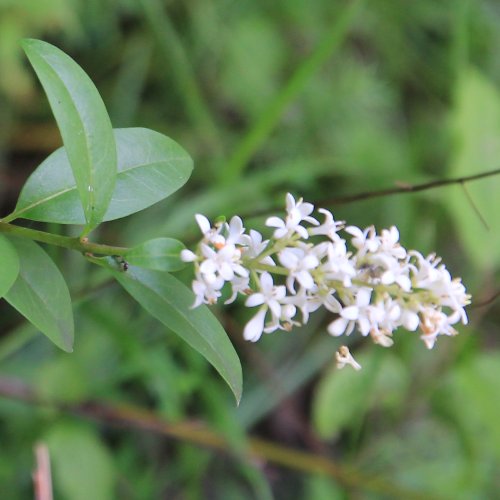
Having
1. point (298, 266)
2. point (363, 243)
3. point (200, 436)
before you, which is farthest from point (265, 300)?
point (200, 436)

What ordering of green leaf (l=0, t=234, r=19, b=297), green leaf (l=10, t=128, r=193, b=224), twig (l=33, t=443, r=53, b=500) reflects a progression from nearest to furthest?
green leaf (l=0, t=234, r=19, b=297) → green leaf (l=10, t=128, r=193, b=224) → twig (l=33, t=443, r=53, b=500)

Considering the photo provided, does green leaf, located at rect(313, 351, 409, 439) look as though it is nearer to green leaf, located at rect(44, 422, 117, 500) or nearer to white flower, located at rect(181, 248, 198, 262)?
green leaf, located at rect(44, 422, 117, 500)

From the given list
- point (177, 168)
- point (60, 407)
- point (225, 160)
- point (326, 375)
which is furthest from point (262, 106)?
point (177, 168)

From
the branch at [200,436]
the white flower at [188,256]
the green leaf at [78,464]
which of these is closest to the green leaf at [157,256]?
the white flower at [188,256]

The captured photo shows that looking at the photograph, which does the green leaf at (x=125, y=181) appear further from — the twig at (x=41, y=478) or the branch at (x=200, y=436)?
the branch at (x=200, y=436)

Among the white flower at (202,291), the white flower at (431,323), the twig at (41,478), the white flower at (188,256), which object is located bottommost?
the twig at (41,478)

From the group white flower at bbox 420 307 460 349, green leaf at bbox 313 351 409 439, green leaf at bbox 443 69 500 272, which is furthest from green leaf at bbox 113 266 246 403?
green leaf at bbox 443 69 500 272

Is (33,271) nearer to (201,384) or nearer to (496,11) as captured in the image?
(201,384)
